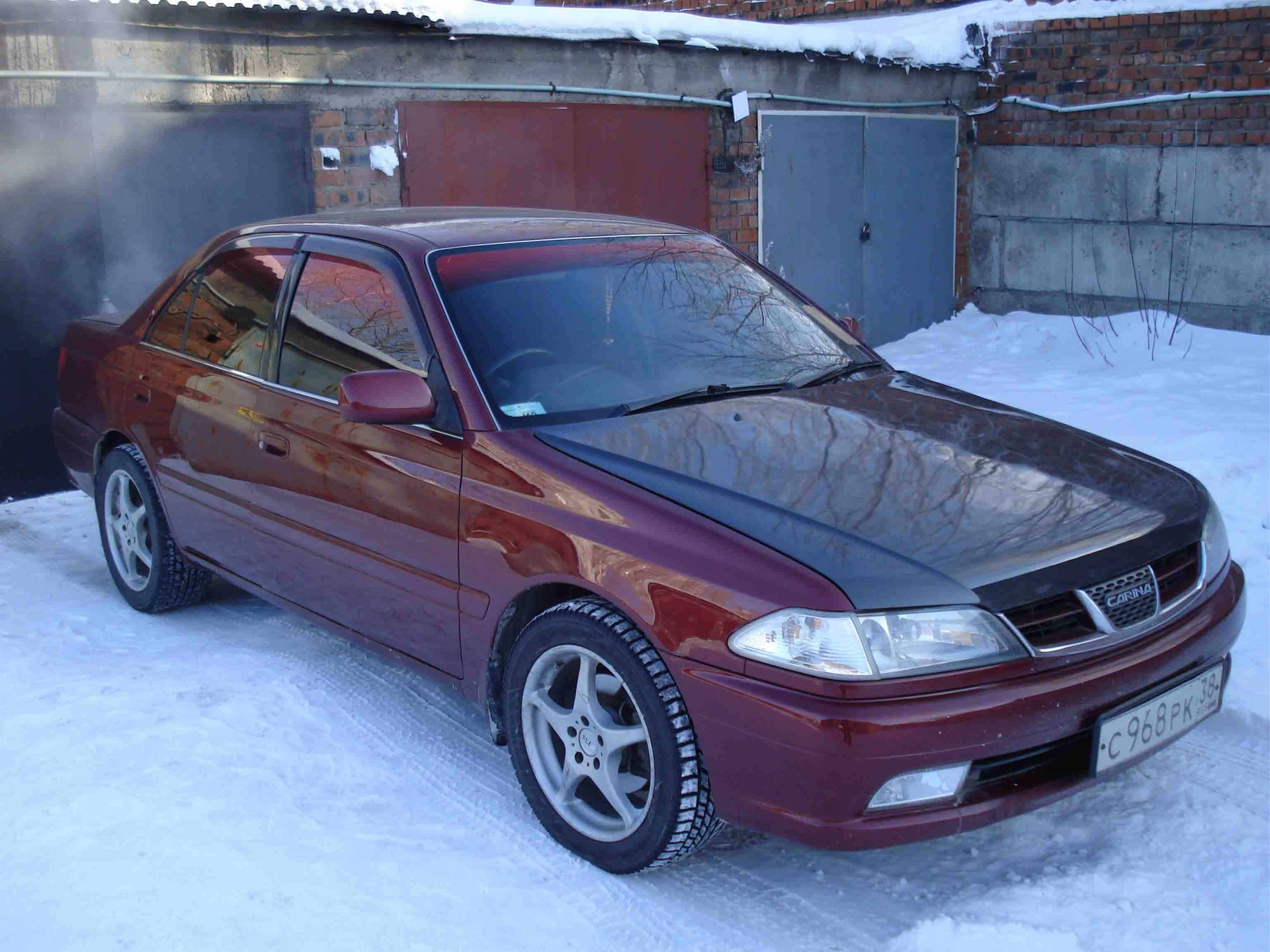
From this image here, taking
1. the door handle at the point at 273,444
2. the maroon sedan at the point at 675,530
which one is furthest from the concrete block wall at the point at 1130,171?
the door handle at the point at 273,444

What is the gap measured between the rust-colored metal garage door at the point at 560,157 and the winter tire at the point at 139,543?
3036 mm

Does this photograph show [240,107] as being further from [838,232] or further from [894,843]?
[894,843]

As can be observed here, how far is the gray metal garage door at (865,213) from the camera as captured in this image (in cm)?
973

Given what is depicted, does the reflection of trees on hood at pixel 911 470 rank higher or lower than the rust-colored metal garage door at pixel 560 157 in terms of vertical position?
lower

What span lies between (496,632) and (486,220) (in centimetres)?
155

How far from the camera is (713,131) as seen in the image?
9.25m

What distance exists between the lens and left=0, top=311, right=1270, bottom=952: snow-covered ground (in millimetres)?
2916

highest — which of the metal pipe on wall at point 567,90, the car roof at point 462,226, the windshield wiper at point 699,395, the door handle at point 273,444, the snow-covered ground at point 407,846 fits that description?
the metal pipe on wall at point 567,90

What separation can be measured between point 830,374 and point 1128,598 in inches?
52.8

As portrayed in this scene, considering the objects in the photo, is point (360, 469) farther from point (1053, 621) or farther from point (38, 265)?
point (38, 265)

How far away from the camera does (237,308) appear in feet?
14.8

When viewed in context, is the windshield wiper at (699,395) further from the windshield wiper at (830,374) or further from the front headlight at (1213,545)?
the front headlight at (1213,545)

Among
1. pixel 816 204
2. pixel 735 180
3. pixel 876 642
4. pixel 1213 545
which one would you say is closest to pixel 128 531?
pixel 876 642

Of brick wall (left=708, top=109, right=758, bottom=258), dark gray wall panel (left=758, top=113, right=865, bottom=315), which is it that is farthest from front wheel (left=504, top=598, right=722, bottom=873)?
dark gray wall panel (left=758, top=113, right=865, bottom=315)
